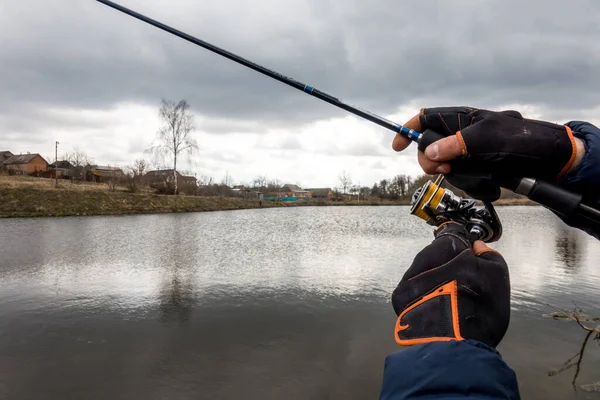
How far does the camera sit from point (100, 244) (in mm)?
17250

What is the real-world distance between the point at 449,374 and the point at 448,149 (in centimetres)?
94

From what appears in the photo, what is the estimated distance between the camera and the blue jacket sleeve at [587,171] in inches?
58.8

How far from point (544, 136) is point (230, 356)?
624cm

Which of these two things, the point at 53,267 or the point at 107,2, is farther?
the point at 53,267

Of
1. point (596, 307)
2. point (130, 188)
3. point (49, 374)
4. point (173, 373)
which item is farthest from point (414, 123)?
point (130, 188)

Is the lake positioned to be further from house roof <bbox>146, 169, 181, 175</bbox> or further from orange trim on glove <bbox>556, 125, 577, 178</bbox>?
house roof <bbox>146, 169, 181, 175</bbox>

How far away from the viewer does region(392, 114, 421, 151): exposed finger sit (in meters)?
2.07

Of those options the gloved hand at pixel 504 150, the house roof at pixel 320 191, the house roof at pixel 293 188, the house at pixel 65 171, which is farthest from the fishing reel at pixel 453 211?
the house roof at pixel 293 188

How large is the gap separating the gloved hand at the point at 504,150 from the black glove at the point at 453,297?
360 millimetres

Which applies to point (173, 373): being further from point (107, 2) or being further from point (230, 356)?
point (107, 2)

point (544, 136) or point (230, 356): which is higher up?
point (544, 136)

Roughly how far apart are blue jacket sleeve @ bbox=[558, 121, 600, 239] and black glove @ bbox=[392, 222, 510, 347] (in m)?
0.44

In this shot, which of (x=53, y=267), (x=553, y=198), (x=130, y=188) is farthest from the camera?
(x=130, y=188)

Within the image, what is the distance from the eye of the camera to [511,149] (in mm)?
1557
